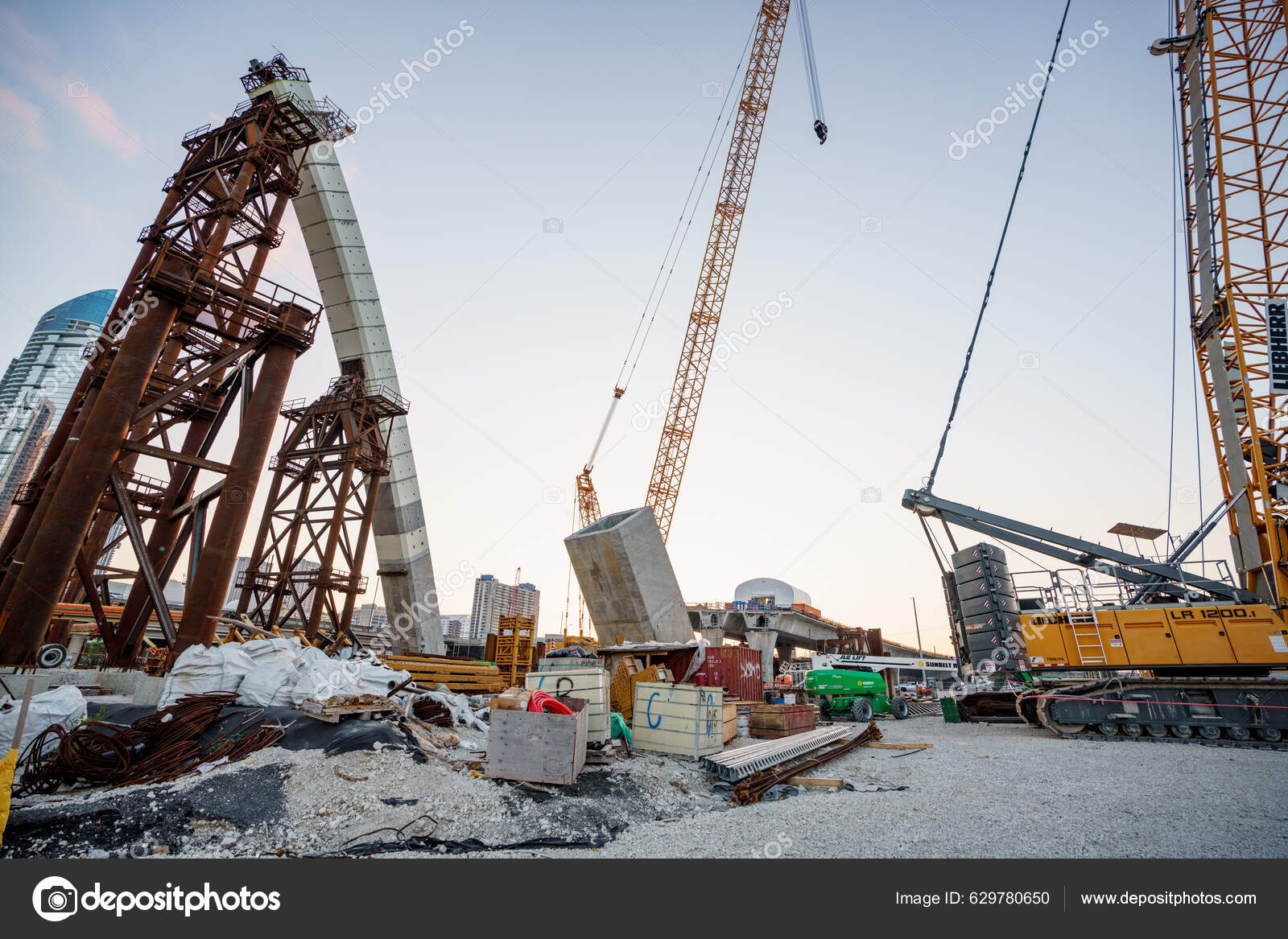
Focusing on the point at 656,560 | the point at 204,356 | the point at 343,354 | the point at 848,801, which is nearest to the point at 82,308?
the point at 343,354

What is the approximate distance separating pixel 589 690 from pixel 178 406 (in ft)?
48.3

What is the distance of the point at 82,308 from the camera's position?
5128 inches

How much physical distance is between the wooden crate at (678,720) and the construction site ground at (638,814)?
1.37 meters

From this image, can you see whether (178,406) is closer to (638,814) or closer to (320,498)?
(320,498)

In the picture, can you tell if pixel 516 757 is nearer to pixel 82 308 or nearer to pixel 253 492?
pixel 253 492

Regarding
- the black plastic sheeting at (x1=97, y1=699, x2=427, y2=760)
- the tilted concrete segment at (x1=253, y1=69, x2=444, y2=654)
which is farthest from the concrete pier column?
the black plastic sheeting at (x1=97, y1=699, x2=427, y2=760)

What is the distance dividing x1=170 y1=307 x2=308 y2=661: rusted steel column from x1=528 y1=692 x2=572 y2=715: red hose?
8228 millimetres

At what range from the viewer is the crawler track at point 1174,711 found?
11.9 meters

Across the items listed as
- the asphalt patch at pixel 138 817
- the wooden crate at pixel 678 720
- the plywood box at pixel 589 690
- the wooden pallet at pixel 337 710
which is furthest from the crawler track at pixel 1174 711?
the asphalt patch at pixel 138 817

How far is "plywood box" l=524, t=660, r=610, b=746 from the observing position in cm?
909

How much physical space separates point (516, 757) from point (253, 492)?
376 inches

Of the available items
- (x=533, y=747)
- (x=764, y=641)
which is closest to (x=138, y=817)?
(x=533, y=747)

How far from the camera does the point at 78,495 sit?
10.6 meters

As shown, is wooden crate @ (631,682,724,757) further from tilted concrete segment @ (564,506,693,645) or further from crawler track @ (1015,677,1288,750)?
crawler track @ (1015,677,1288,750)
